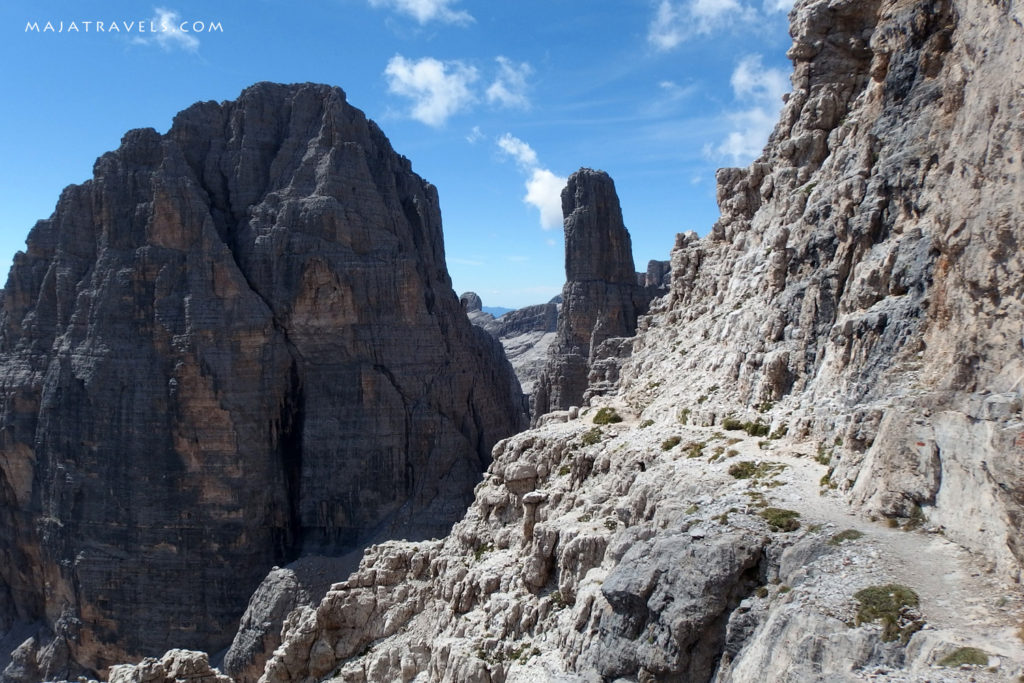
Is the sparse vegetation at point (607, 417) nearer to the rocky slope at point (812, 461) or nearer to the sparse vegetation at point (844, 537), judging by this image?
the rocky slope at point (812, 461)

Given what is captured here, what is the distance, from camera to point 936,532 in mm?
16656

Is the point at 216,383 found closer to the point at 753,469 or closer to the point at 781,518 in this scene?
the point at 753,469

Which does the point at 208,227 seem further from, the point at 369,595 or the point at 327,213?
the point at 369,595

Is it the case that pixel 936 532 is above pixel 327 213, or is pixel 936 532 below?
below

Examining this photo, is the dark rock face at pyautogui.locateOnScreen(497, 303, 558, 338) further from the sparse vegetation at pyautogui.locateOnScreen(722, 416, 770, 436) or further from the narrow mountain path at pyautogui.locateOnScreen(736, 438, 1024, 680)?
the narrow mountain path at pyautogui.locateOnScreen(736, 438, 1024, 680)

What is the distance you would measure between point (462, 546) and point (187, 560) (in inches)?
1415

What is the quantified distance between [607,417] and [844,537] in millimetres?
20890

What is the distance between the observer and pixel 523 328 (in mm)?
171375

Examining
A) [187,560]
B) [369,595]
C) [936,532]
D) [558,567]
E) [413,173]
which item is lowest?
A: [187,560]

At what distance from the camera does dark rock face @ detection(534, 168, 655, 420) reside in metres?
82.7

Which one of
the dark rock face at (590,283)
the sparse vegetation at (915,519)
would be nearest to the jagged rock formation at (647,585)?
the sparse vegetation at (915,519)

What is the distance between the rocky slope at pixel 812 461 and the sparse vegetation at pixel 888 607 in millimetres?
38

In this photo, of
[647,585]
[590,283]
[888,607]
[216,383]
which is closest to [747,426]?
[647,585]

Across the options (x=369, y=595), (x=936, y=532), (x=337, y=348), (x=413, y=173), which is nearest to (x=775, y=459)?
(x=936, y=532)
